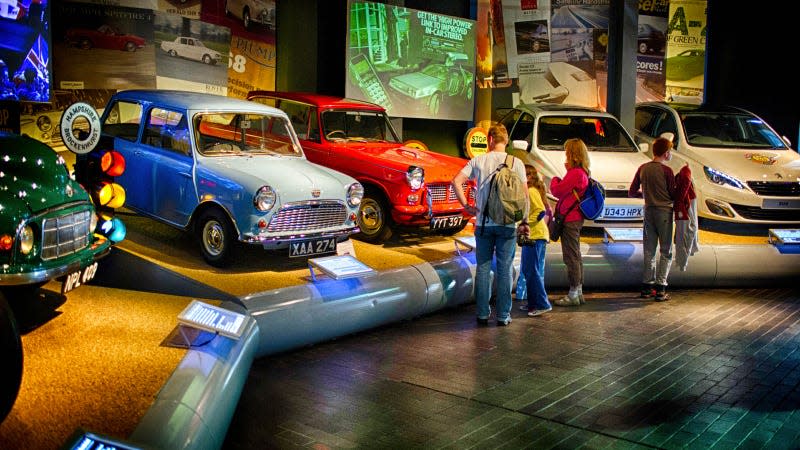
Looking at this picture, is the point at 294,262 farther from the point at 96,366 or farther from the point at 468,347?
the point at 96,366

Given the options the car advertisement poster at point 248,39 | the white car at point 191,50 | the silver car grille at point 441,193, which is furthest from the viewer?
the car advertisement poster at point 248,39

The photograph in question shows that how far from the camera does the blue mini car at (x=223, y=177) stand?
776 cm

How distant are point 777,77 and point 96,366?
1700 cm

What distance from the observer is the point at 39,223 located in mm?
5215

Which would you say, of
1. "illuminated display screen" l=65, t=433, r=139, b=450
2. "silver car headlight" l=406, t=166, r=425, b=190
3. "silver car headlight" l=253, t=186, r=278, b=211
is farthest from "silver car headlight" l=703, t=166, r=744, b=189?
"illuminated display screen" l=65, t=433, r=139, b=450

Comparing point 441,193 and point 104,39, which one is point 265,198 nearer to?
point 441,193

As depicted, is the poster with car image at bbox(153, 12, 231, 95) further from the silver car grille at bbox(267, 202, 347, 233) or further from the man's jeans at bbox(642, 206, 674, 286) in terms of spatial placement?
the man's jeans at bbox(642, 206, 674, 286)

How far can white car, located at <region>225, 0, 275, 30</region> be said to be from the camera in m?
12.1

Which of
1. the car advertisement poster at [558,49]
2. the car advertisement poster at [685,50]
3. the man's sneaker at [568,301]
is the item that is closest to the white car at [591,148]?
the man's sneaker at [568,301]

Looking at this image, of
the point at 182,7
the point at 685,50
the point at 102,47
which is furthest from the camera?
the point at 685,50

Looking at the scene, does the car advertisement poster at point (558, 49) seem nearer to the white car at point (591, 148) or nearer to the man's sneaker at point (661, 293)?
the white car at point (591, 148)

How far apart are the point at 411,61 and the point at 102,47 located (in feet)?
16.0

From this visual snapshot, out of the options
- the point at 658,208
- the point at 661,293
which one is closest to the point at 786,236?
the point at 661,293

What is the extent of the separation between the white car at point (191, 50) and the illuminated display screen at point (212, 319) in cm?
660
